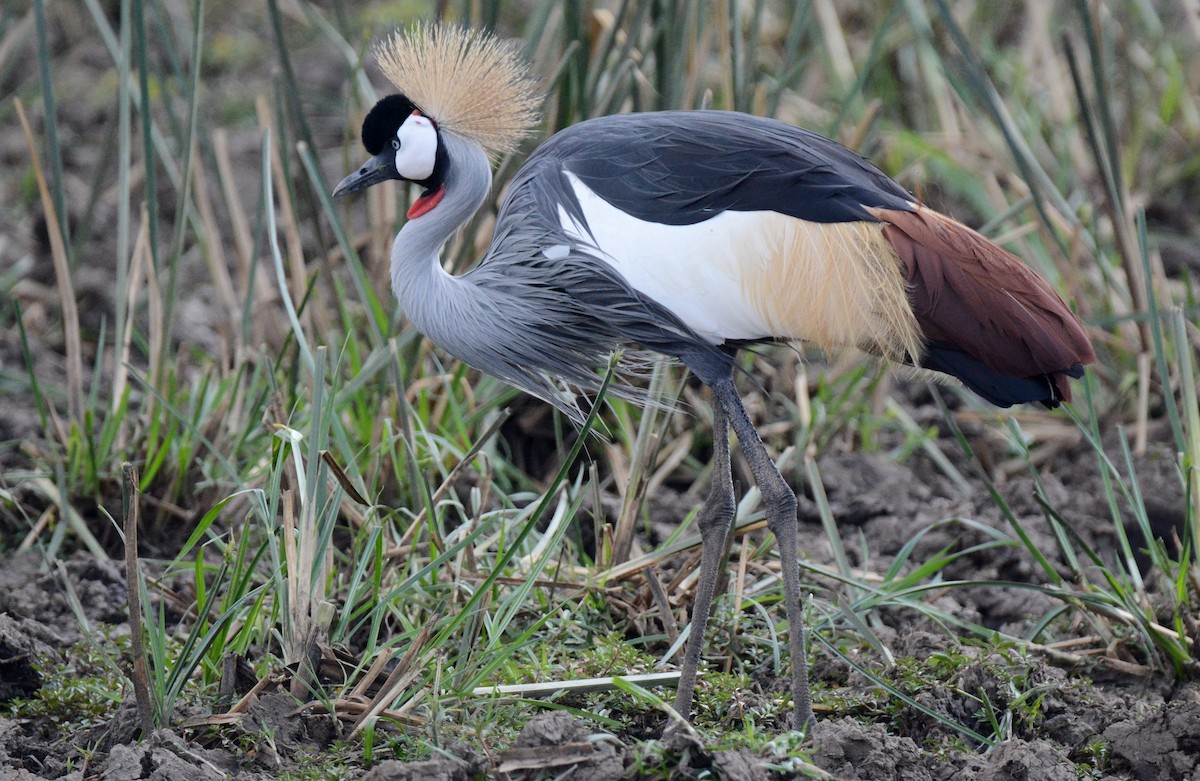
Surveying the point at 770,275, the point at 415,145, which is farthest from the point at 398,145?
the point at 770,275

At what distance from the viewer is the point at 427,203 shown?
9.68 feet

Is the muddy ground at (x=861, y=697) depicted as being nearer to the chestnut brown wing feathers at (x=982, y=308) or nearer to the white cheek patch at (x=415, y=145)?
the chestnut brown wing feathers at (x=982, y=308)

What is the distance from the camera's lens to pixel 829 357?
2.83m

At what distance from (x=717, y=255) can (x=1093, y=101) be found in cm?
343

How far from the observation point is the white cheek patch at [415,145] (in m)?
2.90

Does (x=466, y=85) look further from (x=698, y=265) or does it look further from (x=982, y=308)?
(x=982, y=308)

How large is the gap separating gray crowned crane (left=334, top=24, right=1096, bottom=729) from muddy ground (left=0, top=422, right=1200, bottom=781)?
253 mm

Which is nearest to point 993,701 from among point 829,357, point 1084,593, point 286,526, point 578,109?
point 1084,593

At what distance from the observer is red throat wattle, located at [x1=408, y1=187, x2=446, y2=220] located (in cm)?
294

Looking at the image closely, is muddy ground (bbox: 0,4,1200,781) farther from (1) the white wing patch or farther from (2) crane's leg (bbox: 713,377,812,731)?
(1) the white wing patch

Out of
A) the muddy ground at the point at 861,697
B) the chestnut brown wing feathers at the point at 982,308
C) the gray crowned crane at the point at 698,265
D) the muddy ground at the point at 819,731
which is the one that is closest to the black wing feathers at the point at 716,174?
the gray crowned crane at the point at 698,265

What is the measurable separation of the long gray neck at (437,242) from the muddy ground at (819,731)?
864 mm

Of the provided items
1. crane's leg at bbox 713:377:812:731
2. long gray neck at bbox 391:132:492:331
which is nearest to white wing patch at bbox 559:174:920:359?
crane's leg at bbox 713:377:812:731

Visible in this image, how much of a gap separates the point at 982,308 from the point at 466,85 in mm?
1186
